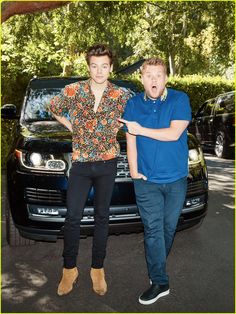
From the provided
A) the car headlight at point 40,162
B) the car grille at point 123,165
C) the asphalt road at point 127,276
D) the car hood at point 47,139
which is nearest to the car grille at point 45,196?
the car headlight at point 40,162

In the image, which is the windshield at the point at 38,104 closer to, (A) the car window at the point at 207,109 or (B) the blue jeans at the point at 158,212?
(B) the blue jeans at the point at 158,212

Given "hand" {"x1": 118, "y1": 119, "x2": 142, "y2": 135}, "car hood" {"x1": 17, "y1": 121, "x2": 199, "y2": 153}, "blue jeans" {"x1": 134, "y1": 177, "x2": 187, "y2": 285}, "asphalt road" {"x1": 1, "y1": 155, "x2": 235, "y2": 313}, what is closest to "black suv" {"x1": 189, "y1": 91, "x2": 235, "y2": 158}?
"asphalt road" {"x1": 1, "y1": 155, "x2": 235, "y2": 313}

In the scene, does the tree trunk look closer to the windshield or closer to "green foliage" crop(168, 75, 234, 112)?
the windshield

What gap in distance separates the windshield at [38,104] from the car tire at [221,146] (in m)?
6.95

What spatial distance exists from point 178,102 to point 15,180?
5.78 ft

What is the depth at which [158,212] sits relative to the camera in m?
3.23

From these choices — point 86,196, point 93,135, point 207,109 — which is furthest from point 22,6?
point 207,109

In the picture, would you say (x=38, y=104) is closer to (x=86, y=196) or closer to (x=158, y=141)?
(x=86, y=196)

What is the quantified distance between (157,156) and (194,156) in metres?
1.16

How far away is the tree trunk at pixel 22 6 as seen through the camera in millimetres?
5043

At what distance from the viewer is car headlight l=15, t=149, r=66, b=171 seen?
3785 millimetres

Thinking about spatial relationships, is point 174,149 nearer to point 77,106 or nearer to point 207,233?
point 77,106

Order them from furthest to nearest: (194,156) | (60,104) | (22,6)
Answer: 1. (22,6)
2. (194,156)
3. (60,104)

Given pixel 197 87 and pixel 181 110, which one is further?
pixel 197 87
